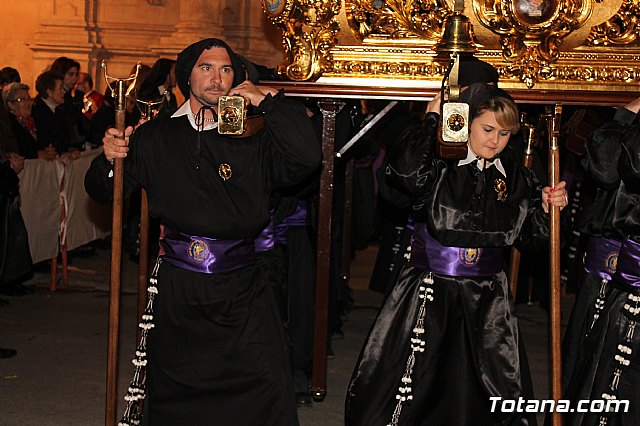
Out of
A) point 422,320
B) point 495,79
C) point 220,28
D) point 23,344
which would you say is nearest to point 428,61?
point 495,79

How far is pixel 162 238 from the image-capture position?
5.80m

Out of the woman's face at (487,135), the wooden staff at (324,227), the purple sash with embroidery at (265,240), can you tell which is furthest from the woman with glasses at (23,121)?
the woman's face at (487,135)

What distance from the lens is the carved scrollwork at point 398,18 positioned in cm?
700

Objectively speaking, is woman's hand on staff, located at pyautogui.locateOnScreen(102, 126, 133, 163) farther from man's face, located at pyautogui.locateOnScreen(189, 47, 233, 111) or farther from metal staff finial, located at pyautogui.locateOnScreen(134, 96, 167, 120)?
metal staff finial, located at pyautogui.locateOnScreen(134, 96, 167, 120)

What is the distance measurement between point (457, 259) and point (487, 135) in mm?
636

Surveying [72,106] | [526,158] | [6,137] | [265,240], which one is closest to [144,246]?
[265,240]

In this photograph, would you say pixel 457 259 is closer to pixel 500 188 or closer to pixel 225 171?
pixel 500 188

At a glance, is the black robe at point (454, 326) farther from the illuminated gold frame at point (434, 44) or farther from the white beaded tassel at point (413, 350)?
the illuminated gold frame at point (434, 44)

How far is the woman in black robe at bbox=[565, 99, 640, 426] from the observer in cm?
574

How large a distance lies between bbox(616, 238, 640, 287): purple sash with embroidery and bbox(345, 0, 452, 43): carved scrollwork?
178 cm

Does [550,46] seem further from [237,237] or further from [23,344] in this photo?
[23,344]

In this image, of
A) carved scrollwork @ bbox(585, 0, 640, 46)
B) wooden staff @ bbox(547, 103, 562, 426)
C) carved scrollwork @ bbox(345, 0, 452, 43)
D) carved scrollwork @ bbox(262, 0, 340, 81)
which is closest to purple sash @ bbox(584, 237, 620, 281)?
wooden staff @ bbox(547, 103, 562, 426)

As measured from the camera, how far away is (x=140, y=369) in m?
5.82

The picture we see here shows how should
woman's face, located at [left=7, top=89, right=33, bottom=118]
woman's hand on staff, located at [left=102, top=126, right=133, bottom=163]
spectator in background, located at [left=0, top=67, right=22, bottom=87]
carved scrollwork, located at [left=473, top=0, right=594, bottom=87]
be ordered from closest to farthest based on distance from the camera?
woman's hand on staff, located at [left=102, top=126, right=133, bottom=163] < carved scrollwork, located at [left=473, top=0, right=594, bottom=87] < woman's face, located at [left=7, top=89, right=33, bottom=118] < spectator in background, located at [left=0, top=67, right=22, bottom=87]
